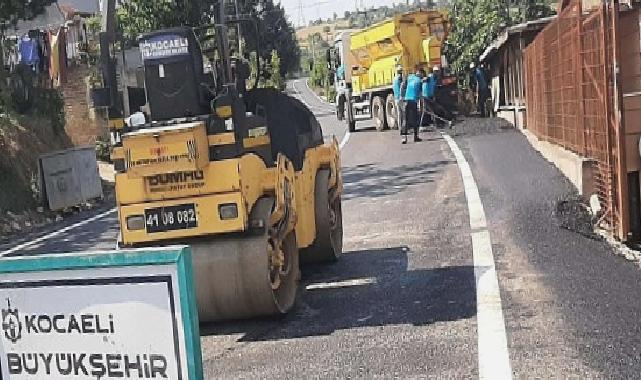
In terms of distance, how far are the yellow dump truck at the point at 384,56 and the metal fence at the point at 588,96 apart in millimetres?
11771

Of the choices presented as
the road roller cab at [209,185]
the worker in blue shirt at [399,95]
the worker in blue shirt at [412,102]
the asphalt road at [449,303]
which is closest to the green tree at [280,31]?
the worker in blue shirt at [399,95]

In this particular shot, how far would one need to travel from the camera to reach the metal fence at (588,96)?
32.0 ft

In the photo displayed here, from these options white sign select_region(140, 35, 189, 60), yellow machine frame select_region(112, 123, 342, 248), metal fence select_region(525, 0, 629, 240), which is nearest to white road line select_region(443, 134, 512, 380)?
metal fence select_region(525, 0, 629, 240)

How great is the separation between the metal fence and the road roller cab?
11.4 ft

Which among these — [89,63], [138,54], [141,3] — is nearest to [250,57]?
[138,54]

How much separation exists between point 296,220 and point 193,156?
4.92 ft

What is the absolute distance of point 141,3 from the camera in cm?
2381

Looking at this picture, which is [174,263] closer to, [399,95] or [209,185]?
[209,185]

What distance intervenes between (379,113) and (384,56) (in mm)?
1883

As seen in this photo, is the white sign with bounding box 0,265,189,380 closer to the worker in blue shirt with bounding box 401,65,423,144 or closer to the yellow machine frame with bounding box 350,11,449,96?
the worker in blue shirt with bounding box 401,65,423,144

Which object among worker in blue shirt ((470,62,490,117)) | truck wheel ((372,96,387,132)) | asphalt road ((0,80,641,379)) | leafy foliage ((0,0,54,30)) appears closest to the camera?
asphalt road ((0,80,641,379))

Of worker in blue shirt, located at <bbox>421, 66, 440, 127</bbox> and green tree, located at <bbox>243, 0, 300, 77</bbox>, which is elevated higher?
green tree, located at <bbox>243, 0, 300, 77</bbox>

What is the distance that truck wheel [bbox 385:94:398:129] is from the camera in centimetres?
3050

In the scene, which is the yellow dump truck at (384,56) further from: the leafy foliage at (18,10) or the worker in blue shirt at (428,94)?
the leafy foliage at (18,10)
